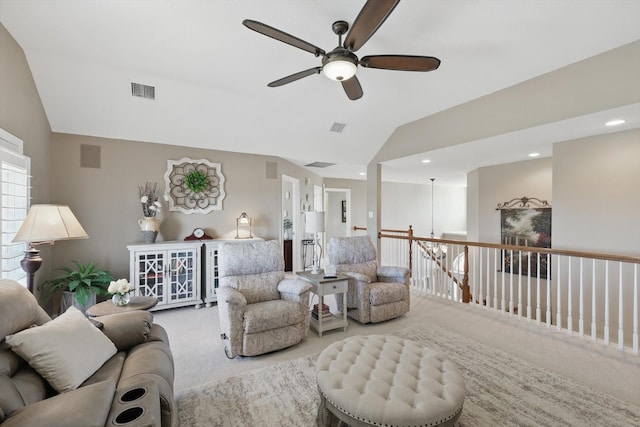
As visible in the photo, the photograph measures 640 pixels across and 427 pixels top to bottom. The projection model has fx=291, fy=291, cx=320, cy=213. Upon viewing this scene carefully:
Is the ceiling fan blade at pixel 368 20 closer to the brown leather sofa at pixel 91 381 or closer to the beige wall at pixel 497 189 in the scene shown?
the brown leather sofa at pixel 91 381

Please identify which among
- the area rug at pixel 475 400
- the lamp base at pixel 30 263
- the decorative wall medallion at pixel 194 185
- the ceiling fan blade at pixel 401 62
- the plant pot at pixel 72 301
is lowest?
the area rug at pixel 475 400

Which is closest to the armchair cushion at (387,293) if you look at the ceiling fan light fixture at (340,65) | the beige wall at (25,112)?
the ceiling fan light fixture at (340,65)

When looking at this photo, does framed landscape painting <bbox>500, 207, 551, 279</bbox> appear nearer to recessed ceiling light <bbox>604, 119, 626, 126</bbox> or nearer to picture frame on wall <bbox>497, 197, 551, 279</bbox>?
picture frame on wall <bbox>497, 197, 551, 279</bbox>

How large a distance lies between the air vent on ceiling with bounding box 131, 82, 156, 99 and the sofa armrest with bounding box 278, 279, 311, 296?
2.77 metres

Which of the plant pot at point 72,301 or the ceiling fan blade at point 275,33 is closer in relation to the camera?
the ceiling fan blade at point 275,33

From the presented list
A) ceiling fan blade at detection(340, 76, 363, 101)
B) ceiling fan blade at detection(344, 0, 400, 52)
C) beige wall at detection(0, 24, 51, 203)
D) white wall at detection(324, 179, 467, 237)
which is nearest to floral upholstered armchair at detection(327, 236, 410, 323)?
ceiling fan blade at detection(340, 76, 363, 101)

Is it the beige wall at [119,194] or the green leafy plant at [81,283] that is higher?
the beige wall at [119,194]

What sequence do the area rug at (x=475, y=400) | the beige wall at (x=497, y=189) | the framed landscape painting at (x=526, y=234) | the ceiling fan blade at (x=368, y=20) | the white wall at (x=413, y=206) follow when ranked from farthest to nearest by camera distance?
1. the white wall at (x=413, y=206)
2. the beige wall at (x=497, y=189)
3. the framed landscape painting at (x=526, y=234)
4. the area rug at (x=475, y=400)
5. the ceiling fan blade at (x=368, y=20)

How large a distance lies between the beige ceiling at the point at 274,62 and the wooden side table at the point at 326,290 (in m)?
2.32

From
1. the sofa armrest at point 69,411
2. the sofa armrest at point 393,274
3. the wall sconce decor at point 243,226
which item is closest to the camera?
the sofa armrest at point 69,411

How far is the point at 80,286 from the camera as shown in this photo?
134 inches

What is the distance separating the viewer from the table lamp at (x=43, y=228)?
2113mm

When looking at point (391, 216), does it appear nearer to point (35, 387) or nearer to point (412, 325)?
point (412, 325)

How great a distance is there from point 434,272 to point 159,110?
189 inches
